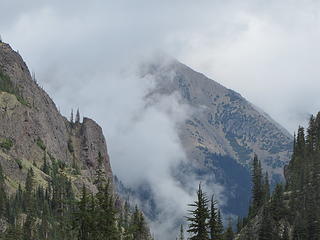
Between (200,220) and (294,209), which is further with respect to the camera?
(294,209)

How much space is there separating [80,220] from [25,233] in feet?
368

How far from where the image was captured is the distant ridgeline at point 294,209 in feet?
430

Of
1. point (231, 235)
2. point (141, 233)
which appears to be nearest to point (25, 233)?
point (231, 235)

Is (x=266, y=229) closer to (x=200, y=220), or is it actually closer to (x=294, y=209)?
(x=294, y=209)

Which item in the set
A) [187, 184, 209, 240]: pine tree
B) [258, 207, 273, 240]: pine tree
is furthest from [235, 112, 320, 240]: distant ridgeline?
[187, 184, 209, 240]: pine tree

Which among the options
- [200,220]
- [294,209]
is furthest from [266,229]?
[200,220]

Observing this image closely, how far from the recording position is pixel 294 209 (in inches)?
5630

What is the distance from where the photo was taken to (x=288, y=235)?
13350cm

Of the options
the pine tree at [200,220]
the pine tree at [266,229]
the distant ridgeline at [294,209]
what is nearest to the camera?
the pine tree at [200,220]

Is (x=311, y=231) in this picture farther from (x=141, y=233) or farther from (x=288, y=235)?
(x=141, y=233)

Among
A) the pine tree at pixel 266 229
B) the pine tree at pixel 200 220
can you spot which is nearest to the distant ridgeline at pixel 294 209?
the pine tree at pixel 266 229

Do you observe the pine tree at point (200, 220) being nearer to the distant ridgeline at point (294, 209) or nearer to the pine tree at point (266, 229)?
the distant ridgeline at point (294, 209)

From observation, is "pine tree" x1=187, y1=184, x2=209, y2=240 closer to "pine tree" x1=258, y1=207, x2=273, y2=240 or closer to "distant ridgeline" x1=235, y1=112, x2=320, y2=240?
"distant ridgeline" x1=235, y1=112, x2=320, y2=240

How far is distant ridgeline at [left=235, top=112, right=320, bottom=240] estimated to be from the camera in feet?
430
